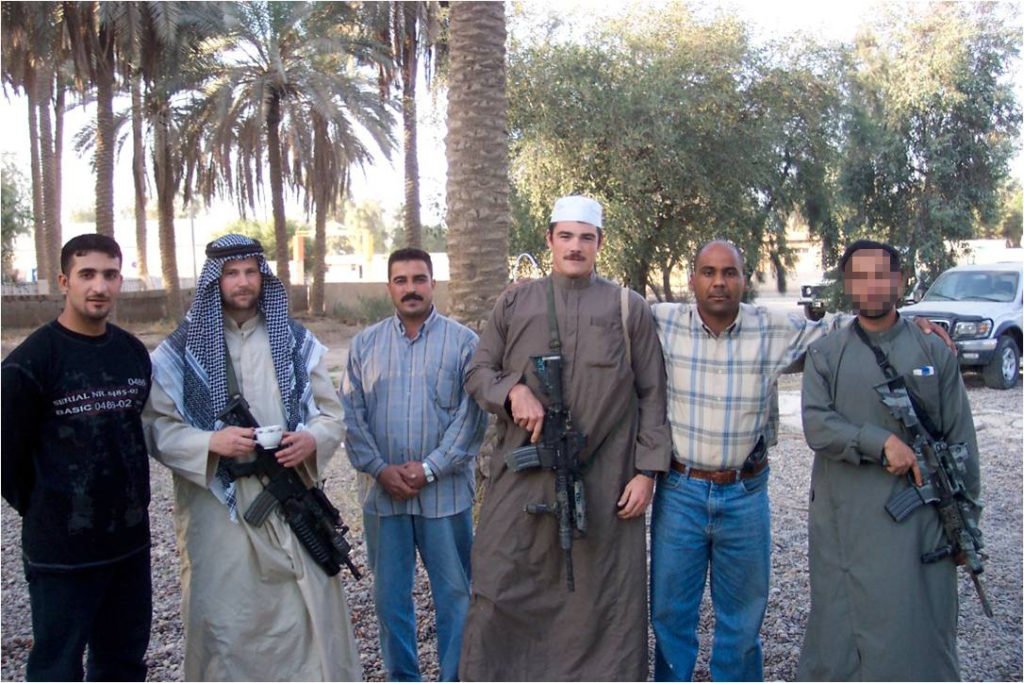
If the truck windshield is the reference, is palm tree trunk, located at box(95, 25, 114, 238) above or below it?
above

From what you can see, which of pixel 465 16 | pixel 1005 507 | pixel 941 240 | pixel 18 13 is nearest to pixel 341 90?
pixel 18 13

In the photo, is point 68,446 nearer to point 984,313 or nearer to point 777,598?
point 777,598

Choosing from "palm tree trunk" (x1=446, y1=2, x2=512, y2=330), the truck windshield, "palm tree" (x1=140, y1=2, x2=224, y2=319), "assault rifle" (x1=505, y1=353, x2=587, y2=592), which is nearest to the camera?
"assault rifle" (x1=505, y1=353, x2=587, y2=592)

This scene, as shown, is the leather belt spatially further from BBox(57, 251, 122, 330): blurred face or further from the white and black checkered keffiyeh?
BBox(57, 251, 122, 330): blurred face

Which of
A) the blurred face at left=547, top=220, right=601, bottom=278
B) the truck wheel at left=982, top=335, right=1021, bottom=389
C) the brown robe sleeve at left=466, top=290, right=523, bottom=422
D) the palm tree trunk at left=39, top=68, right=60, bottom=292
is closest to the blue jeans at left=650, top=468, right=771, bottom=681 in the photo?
the brown robe sleeve at left=466, top=290, right=523, bottom=422

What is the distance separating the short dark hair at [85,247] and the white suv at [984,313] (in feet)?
37.3

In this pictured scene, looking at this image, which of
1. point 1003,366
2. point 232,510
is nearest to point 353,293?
point 1003,366

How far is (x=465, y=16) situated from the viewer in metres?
5.55

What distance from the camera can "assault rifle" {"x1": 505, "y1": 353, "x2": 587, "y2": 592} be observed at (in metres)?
3.23

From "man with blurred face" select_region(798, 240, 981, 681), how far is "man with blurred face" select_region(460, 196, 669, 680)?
637 mm

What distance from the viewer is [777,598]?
4.93 metres

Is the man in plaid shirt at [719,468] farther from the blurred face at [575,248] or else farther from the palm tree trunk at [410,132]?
the palm tree trunk at [410,132]

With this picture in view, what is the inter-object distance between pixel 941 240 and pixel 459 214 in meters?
17.5

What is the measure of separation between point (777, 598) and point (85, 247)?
3.85m
